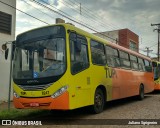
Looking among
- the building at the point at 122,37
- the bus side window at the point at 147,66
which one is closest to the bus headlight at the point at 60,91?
the bus side window at the point at 147,66

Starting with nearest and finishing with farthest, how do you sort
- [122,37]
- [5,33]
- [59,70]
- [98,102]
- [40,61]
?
[59,70]
[40,61]
[98,102]
[5,33]
[122,37]

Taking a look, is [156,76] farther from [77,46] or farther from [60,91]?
[60,91]

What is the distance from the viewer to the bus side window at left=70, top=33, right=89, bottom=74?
978 centimetres

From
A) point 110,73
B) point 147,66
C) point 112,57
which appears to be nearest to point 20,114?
point 110,73

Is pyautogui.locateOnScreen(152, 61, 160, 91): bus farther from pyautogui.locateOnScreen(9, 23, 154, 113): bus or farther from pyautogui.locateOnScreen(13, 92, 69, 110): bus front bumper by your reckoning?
pyautogui.locateOnScreen(13, 92, 69, 110): bus front bumper

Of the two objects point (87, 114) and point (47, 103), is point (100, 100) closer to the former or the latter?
point (87, 114)

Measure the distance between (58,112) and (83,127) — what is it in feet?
11.9

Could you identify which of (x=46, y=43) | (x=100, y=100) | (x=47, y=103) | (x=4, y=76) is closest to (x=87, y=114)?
(x=100, y=100)

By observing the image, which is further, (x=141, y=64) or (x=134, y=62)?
(x=141, y=64)

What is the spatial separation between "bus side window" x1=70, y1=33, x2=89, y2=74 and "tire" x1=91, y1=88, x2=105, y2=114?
1412mm

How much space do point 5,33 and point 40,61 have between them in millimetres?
8300

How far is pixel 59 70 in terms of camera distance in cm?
938

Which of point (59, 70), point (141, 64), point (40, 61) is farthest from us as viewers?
point (141, 64)

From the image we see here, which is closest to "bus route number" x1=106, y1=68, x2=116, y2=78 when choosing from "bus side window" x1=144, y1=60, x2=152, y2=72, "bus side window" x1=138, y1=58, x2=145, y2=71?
"bus side window" x1=138, y1=58, x2=145, y2=71
